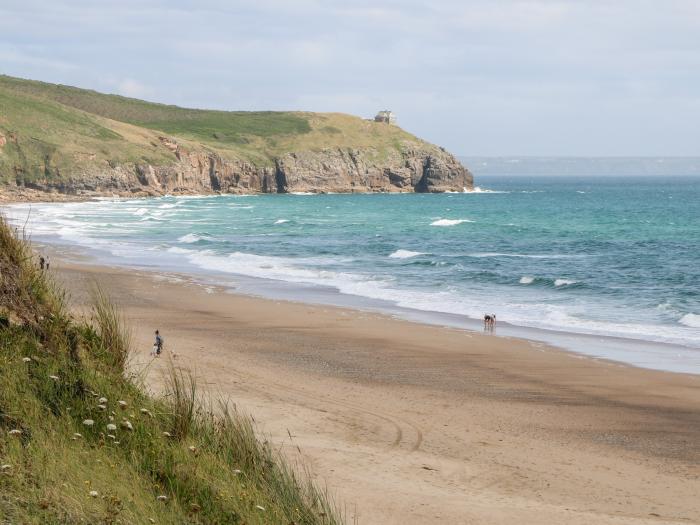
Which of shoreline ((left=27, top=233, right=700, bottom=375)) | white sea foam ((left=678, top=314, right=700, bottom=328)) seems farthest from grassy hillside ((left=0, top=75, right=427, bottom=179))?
white sea foam ((left=678, top=314, right=700, bottom=328))

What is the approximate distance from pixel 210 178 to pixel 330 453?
429 ft

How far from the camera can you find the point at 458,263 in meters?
45.2

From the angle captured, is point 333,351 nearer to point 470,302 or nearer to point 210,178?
point 470,302

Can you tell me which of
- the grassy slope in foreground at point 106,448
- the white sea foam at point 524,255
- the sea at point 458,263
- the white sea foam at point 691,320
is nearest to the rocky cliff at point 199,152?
the sea at point 458,263

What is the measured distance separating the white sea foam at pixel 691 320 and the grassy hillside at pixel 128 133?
9492 centimetres

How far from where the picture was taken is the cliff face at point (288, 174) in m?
121

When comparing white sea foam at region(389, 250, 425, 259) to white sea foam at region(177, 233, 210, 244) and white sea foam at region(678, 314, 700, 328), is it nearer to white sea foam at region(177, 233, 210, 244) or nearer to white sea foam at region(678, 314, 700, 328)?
white sea foam at region(177, 233, 210, 244)

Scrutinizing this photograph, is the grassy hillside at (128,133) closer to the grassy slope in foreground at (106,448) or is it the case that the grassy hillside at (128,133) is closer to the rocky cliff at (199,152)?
the rocky cliff at (199,152)

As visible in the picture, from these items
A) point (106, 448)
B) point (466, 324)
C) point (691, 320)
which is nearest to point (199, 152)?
point (466, 324)

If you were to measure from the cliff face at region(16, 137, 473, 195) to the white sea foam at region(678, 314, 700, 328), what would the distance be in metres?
97.9

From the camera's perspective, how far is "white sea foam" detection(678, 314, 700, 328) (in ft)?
91.6

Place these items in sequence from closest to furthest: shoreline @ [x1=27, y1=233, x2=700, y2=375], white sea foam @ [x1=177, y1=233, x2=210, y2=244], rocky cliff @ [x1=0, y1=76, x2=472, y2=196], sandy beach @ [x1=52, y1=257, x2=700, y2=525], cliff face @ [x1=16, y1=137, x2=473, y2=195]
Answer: sandy beach @ [x1=52, y1=257, x2=700, y2=525] → shoreline @ [x1=27, y1=233, x2=700, y2=375] → white sea foam @ [x1=177, y1=233, x2=210, y2=244] → rocky cliff @ [x1=0, y1=76, x2=472, y2=196] → cliff face @ [x1=16, y1=137, x2=473, y2=195]

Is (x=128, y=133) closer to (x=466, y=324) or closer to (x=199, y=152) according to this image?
(x=199, y=152)

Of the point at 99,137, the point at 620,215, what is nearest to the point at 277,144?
the point at 99,137
